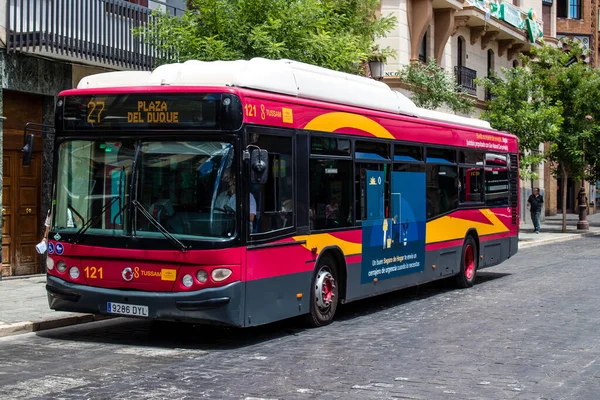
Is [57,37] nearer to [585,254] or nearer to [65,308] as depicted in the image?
[65,308]

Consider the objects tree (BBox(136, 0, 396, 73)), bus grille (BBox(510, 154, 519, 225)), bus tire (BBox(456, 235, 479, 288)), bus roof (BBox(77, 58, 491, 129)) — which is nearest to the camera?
bus roof (BBox(77, 58, 491, 129))

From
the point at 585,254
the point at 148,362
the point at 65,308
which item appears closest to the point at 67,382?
the point at 148,362

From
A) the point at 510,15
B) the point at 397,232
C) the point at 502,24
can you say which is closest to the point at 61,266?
the point at 397,232

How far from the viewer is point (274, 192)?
10031 millimetres

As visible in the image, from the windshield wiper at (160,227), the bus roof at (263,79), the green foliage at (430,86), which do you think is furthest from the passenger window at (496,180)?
the green foliage at (430,86)

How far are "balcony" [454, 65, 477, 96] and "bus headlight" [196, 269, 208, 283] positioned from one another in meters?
25.9

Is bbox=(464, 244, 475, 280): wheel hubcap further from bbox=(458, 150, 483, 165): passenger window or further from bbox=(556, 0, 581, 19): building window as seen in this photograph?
bbox=(556, 0, 581, 19): building window

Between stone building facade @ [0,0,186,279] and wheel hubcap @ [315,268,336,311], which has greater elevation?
stone building facade @ [0,0,186,279]

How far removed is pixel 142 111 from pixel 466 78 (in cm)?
2681

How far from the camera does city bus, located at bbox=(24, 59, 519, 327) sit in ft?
30.7

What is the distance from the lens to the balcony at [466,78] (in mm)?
34125

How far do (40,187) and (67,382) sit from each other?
10121mm

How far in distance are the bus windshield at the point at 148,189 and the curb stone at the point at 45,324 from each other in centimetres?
151

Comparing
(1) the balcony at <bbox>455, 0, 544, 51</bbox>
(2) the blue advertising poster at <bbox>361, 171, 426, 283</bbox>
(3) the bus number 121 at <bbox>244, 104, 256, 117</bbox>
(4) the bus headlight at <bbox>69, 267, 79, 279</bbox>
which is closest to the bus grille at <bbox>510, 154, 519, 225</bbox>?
(2) the blue advertising poster at <bbox>361, 171, 426, 283</bbox>
